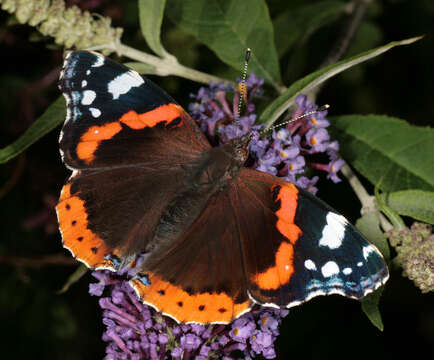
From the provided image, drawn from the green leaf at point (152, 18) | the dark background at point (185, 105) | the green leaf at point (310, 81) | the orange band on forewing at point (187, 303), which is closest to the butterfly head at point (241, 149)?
the green leaf at point (310, 81)

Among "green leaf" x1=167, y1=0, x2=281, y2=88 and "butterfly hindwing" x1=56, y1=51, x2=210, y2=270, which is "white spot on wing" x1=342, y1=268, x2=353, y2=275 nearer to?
"butterfly hindwing" x1=56, y1=51, x2=210, y2=270

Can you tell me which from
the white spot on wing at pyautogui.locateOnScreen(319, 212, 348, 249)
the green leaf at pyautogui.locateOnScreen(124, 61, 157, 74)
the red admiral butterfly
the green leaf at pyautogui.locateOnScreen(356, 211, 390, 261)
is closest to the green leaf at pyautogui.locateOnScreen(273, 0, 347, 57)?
the green leaf at pyautogui.locateOnScreen(124, 61, 157, 74)

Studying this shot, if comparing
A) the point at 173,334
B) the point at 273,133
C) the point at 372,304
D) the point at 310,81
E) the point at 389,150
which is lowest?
the point at 173,334

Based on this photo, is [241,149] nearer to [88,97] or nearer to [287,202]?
[287,202]

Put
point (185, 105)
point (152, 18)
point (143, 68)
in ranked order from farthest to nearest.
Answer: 1. point (185, 105)
2. point (143, 68)
3. point (152, 18)

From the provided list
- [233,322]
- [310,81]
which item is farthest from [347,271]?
[310,81]

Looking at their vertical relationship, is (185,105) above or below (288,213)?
below
